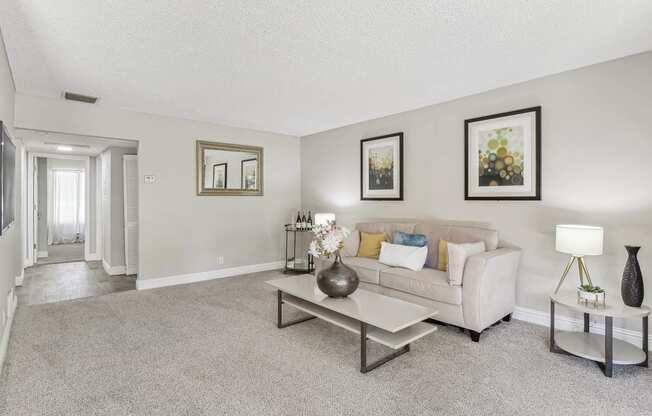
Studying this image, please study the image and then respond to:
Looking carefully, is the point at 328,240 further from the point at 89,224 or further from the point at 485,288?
the point at 89,224

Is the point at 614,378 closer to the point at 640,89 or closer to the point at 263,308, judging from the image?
the point at 640,89

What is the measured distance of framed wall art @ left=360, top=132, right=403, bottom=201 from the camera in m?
4.64

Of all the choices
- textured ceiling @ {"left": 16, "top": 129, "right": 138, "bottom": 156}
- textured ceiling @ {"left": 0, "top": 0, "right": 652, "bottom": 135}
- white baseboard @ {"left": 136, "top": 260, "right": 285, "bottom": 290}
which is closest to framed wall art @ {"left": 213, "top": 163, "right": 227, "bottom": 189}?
textured ceiling @ {"left": 16, "top": 129, "right": 138, "bottom": 156}

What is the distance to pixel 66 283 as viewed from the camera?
16.5 feet

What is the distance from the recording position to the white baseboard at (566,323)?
2830 millimetres

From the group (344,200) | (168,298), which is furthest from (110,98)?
(344,200)

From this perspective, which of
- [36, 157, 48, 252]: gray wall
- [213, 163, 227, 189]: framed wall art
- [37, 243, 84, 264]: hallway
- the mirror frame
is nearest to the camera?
the mirror frame

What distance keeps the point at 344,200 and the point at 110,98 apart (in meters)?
3.42

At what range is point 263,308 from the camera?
379cm

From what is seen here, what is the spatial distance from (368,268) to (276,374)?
168 cm

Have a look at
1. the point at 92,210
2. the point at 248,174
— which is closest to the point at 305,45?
the point at 248,174

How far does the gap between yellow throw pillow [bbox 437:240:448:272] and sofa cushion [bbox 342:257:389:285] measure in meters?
0.56

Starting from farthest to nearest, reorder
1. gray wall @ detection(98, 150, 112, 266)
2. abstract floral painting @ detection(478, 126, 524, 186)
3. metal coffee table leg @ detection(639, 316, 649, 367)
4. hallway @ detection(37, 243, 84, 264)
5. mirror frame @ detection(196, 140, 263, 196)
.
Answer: hallway @ detection(37, 243, 84, 264) < gray wall @ detection(98, 150, 112, 266) < mirror frame @ detection(196, 140, 263, 196) < abstract floral painting @ detection(478, 126, 524, 186) < metal coffee table leg @ detection(639, 316, 649, 367)

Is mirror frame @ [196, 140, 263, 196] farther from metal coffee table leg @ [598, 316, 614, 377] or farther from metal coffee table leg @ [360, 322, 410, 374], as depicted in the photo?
metal coffee table leg @ [598, 316, 614, 377]
